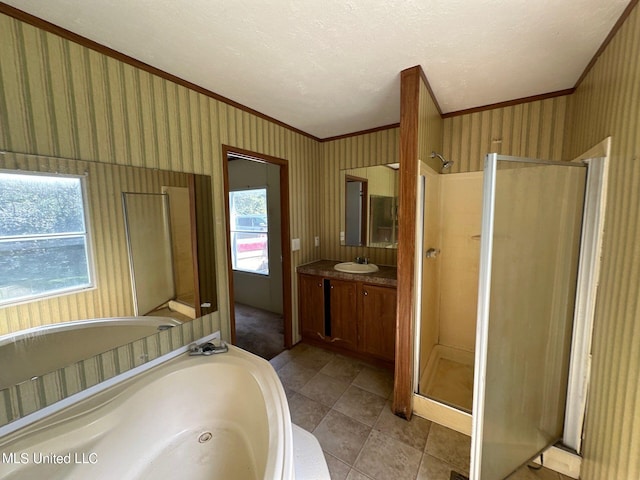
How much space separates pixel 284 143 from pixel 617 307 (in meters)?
2.66

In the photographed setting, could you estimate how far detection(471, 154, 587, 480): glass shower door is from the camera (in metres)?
1.06

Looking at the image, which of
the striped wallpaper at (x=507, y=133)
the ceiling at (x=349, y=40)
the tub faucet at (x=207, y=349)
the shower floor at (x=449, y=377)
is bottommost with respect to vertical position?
the shower floor at (x=449, y=377)

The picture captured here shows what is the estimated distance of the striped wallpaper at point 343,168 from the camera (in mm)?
2732

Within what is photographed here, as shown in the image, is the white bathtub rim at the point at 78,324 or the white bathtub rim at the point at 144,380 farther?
the white bathtub rim at the point at 78,324

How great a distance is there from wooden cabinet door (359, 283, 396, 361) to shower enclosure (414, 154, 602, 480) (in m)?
0.40

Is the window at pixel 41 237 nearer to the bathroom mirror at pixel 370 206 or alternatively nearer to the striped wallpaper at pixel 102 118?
the striped wallpaper at pixel 102 118

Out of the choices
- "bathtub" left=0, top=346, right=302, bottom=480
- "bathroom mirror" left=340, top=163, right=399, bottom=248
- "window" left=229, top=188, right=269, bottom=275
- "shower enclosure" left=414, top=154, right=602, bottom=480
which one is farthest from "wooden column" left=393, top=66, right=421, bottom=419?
"window" left=229, top=188, right=269, bottom=275

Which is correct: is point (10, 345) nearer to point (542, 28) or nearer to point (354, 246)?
point (354, 246)

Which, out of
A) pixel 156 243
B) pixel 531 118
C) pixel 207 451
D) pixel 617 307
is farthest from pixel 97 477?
pixel 531 118

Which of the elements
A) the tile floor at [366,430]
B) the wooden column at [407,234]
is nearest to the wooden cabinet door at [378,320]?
the tile floor at [366,430]

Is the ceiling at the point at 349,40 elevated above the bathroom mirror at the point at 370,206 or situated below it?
above

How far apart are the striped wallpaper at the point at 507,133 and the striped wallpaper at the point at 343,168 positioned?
58cm

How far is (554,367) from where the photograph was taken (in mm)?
1467

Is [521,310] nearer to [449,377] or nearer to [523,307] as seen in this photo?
[523,307]
